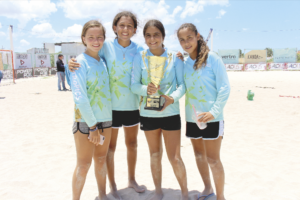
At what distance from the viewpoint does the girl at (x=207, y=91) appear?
2232mm

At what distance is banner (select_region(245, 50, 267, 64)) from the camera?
25.5m

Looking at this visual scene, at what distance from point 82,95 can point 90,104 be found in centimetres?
18

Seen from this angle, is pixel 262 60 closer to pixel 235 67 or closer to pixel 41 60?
pixel 235 67

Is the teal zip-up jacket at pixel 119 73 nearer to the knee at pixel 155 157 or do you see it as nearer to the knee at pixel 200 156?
the knee at pixel 155 157

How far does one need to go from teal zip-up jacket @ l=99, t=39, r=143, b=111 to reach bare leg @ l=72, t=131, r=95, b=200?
0.50 meters

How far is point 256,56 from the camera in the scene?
2567 cm

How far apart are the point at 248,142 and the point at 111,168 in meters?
3.14

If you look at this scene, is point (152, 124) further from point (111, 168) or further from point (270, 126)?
point (270, 126)

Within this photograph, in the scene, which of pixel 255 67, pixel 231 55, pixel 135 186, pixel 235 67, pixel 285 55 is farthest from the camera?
pixel 231 55

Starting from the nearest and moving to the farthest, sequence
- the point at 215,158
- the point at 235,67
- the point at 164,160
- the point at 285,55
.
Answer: the point at 215,158 → the point at 164,160 → the point at 285,55 → the point at 235,67

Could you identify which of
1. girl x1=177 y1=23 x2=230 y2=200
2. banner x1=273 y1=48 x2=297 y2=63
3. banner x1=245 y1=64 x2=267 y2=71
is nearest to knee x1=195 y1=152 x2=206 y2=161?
girl x1=177 y1=23 x2=230 y2=200

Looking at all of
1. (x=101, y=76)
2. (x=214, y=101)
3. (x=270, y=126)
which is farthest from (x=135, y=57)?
(x=270, y=126)

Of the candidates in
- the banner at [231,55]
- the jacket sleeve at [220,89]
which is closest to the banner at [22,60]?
the banner at [231,55]

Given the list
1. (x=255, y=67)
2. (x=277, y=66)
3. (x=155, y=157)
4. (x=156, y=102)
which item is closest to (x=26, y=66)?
(x=255, y=67)
